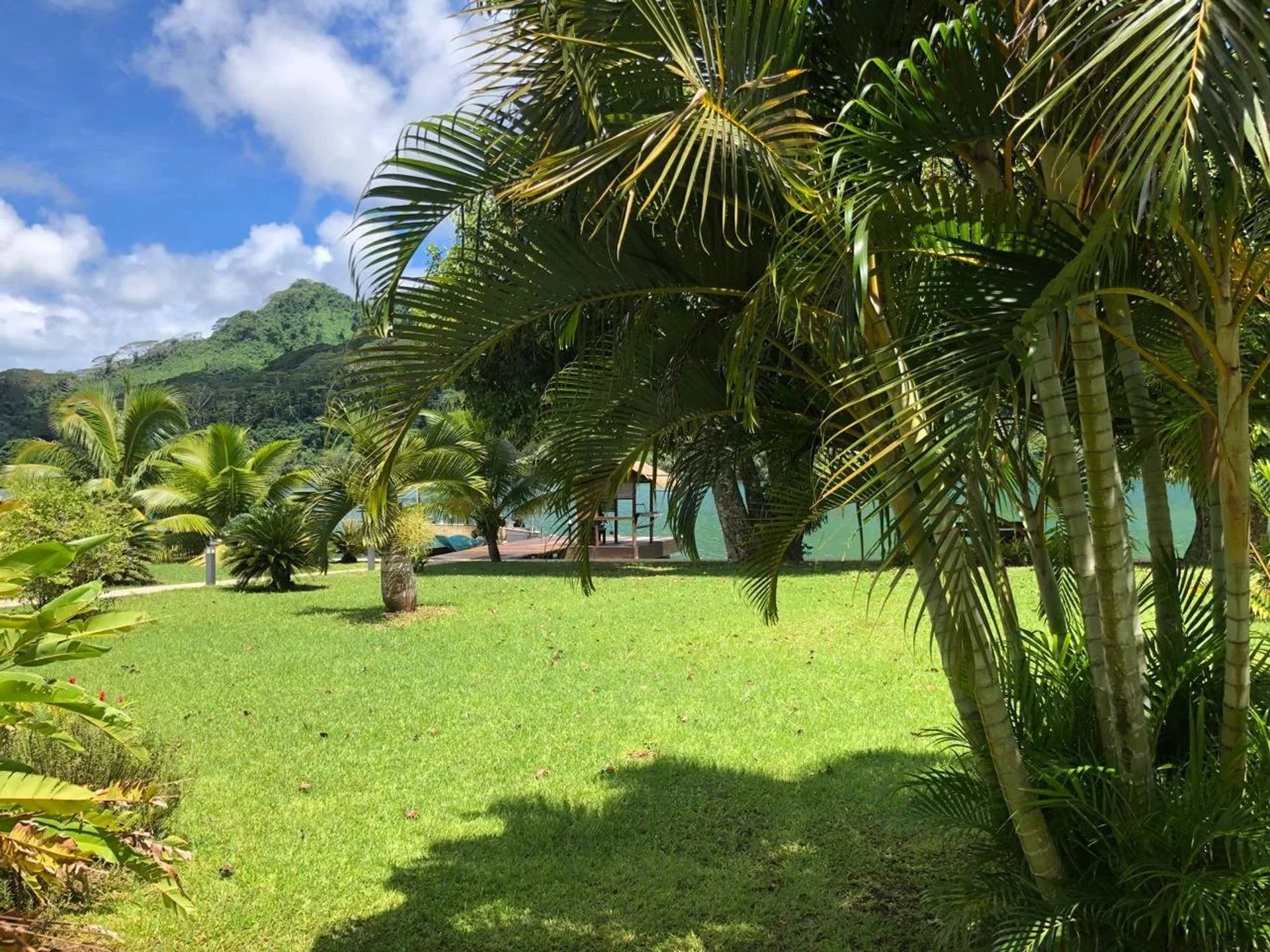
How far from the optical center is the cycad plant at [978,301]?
2170 mm

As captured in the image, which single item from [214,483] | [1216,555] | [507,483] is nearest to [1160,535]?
[1216,555]

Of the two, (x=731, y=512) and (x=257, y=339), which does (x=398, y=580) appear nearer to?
(x=731, y=512)

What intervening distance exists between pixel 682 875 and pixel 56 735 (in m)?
2.72

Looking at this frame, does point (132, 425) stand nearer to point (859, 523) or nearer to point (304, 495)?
point (304, 495)

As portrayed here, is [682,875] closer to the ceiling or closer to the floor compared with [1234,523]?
closer to the floor

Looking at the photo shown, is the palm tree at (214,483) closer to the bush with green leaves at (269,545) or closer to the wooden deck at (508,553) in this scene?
the wooden deck at (508,553)

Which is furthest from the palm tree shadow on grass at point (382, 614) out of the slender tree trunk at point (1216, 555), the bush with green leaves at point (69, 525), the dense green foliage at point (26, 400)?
the dense green foliage at point (26, 400)

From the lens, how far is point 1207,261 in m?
2.97

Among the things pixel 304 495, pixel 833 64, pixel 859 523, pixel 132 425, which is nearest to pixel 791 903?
pixel 859 523

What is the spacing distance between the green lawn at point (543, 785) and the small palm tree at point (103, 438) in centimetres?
1371

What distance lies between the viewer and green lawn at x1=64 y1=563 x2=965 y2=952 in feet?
12.6

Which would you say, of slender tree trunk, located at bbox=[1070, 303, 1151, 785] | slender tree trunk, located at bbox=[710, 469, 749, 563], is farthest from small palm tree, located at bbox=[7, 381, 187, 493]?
slender tree trunk, located at bbox=[1070, 303, 1151, 785]

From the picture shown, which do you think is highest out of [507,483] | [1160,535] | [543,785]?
[507,483]

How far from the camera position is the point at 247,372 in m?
75.1
